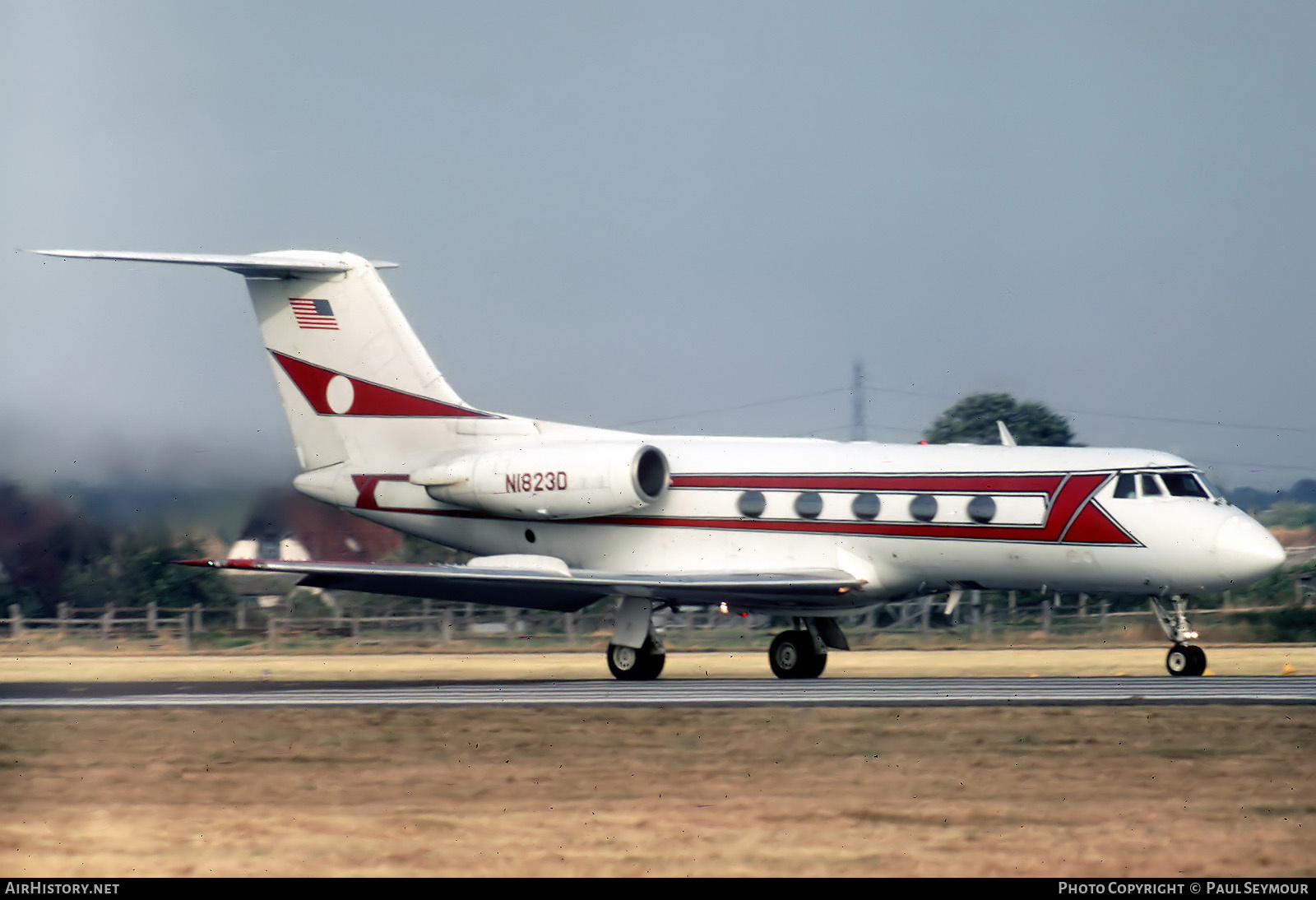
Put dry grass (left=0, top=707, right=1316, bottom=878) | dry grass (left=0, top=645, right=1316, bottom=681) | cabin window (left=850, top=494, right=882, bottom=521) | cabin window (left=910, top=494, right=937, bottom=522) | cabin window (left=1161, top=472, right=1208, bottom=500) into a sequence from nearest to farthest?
1. dry grass (left=0, top=707, right=1316, bottom=878)
2. cabin window (left=1161, top=472, right=1208, bottom=500)
3. cabin window (left=910, top=494, right=937, bottom=522)
4. cabin window (left=850, top=494, right=882, bottom=521)
5. dry grass (left=0, top=645, right=1316, bottom=681)

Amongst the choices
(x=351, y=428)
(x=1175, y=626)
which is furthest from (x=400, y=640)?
(x=1175, y=626)

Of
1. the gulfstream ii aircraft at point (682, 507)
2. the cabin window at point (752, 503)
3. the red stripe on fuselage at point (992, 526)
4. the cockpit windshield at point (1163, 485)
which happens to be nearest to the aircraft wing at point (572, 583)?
the gulfstream ii aircraft at point (682, 507)

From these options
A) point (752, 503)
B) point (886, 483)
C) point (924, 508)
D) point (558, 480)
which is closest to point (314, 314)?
point (558, 480)

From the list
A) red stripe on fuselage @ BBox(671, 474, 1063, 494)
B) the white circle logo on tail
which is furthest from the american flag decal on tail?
red stripe on fuselage @ BBox(671, 474, 1063, 494)

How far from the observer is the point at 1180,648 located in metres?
22.4

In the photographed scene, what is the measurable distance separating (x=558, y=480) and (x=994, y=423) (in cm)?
2808

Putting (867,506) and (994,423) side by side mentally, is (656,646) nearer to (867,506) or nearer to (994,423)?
(867,506)

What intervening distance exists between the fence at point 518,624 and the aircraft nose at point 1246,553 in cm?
1255

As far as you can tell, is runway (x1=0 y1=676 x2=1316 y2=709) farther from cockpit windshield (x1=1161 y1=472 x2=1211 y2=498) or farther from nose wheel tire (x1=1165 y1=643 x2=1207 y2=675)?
cockpit windshield (x1=1161 y1=472 x2=1211 y2=498)

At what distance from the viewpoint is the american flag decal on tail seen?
28.7 meters

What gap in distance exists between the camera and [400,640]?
3847cm

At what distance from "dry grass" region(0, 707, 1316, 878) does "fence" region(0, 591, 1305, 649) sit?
A: 18689 millimetres

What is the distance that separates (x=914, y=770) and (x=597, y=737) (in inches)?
143
